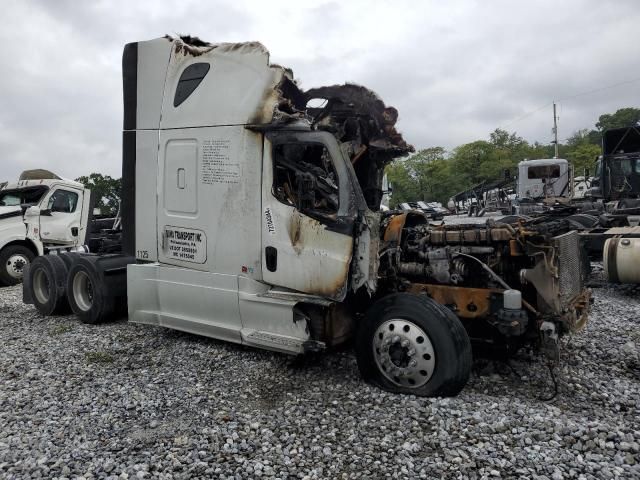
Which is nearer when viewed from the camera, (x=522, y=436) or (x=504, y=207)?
(x=522, y=436)

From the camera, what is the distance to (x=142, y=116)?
20.2 ft

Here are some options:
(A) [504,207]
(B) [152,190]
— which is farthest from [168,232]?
(A) [504,207]

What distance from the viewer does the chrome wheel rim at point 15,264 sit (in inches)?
471

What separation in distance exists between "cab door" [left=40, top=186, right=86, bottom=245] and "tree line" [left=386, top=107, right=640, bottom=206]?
37.4 m

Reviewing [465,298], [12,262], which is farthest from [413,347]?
[12,262]

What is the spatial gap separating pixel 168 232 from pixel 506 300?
373 cm

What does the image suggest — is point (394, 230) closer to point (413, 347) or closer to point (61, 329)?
point (413, 347)

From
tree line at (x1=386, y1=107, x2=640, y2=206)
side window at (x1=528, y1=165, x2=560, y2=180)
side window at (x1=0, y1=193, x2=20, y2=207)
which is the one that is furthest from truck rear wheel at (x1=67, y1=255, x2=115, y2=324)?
tree line at (x1=386, y1=107, x2=640, y2=206)

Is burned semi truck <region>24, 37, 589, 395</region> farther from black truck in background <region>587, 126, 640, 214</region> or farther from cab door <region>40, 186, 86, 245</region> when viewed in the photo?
black truck in background <region>587, 126, 640, 214</region>

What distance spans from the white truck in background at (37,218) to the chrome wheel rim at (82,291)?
4698 millimetres

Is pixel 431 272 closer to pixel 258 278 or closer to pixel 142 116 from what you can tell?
pixel 258 278

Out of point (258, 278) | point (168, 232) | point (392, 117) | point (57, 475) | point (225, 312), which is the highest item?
point (392, 117)

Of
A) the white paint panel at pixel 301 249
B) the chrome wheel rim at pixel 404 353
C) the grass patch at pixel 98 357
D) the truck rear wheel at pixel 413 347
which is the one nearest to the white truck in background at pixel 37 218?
the grass patch at pixel 98 357

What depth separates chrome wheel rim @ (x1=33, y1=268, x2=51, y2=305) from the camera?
8.33 metres
